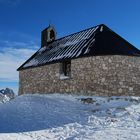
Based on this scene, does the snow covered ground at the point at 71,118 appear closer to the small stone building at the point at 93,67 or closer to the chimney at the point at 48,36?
the small stone building at the point at 93,67

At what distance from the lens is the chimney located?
3266 cm

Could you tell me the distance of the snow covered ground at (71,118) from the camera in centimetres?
1223

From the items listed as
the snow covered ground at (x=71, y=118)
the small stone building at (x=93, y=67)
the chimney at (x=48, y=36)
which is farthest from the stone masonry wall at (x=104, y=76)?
the chimney at (x=48, y=36)

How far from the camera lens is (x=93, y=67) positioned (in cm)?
2141

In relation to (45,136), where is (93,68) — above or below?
above

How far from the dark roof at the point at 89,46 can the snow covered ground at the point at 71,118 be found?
3339 mm

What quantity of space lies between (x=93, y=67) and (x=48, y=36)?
1246 cm

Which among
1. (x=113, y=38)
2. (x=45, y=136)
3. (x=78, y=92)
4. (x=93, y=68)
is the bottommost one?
(x=45, y=136)

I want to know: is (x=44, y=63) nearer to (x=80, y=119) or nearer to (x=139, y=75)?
(x=139, y=75)

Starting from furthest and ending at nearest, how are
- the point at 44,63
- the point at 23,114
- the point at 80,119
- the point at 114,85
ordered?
the point at 44,63 → the point at 114,85 → the point at 23,114 → the point at 80,119

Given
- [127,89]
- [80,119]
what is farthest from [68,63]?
[80,119]

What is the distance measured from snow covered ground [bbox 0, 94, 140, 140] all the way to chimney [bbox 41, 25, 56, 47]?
1092 centimetres

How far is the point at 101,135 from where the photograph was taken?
1186cm

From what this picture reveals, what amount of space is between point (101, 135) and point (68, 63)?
501 inches
